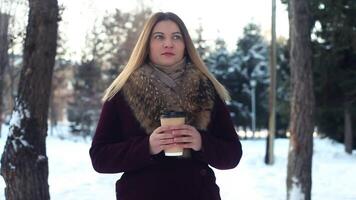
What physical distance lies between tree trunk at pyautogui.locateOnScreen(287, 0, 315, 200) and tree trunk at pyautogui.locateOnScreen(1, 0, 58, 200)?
4.11m

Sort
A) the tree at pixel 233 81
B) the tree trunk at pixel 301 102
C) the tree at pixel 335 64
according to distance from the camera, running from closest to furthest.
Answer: the tree trunk at pixel 301 102
the tree at pixel 335 64
the tree at pixel 233 81

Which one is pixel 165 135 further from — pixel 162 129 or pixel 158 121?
pixel 158 121

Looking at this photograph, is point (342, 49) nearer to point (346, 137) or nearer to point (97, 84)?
point (346, 137)

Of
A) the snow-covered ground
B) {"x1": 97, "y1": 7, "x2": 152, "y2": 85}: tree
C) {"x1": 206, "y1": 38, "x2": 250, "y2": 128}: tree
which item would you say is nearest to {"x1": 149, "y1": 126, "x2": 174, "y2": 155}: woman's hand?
the snow-covered ground

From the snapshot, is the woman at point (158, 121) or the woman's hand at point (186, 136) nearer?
the woman's hand at point (186, 136)

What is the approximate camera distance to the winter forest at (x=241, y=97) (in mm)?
6996

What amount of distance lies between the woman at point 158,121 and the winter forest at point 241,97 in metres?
4.33

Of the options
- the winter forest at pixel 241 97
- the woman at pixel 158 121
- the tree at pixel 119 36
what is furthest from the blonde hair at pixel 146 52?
the tree at pixel 119 36

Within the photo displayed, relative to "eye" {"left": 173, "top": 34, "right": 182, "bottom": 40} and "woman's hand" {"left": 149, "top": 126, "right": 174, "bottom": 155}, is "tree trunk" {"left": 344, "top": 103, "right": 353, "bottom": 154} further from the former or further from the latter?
"woman's hand" {"left": 149, "top": 126, "right": 174, "bottom": 155}

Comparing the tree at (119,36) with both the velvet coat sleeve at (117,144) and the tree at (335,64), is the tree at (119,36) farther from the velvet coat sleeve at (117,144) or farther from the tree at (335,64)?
the velvet coat sleeve at (117,144)

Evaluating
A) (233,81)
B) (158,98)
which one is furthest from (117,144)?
(233,81)

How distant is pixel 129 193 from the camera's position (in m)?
2.65

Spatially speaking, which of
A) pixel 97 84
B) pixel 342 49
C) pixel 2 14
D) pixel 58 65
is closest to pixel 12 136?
pixel 2 14

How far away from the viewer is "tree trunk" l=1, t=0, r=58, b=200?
22.4 feet
